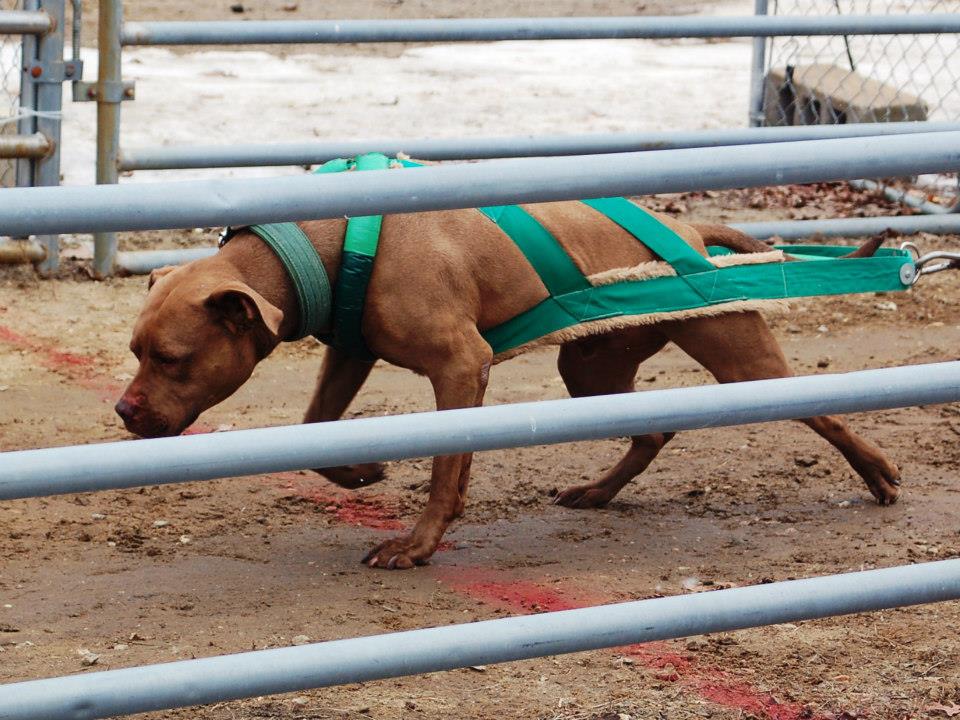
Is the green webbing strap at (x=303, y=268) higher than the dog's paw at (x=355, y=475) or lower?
higher

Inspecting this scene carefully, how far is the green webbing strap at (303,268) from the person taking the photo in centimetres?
384

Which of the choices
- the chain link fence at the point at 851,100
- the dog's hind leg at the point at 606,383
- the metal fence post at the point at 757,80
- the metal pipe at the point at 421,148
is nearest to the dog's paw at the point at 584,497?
the dog's hind leg at the point at 606,383

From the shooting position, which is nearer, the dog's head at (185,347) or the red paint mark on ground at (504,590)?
the red paint mark on ground at (504,590)

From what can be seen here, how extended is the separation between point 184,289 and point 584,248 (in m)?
1.16

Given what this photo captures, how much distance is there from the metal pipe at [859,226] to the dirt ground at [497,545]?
0.66 m

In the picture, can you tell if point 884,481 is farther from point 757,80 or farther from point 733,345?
point 757,80

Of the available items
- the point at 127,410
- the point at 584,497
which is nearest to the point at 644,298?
the point at 584,497

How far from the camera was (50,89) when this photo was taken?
646 centimetres

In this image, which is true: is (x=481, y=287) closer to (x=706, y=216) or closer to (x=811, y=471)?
(x=811, y=471)

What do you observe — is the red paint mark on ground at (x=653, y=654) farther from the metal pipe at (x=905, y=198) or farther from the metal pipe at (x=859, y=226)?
the metal pipe at (x=905, y=198)

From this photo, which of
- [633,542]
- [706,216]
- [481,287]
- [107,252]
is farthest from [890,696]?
[706,216]

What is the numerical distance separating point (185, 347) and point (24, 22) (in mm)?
3103

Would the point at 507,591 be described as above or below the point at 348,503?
above

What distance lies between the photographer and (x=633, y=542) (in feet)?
14.3
